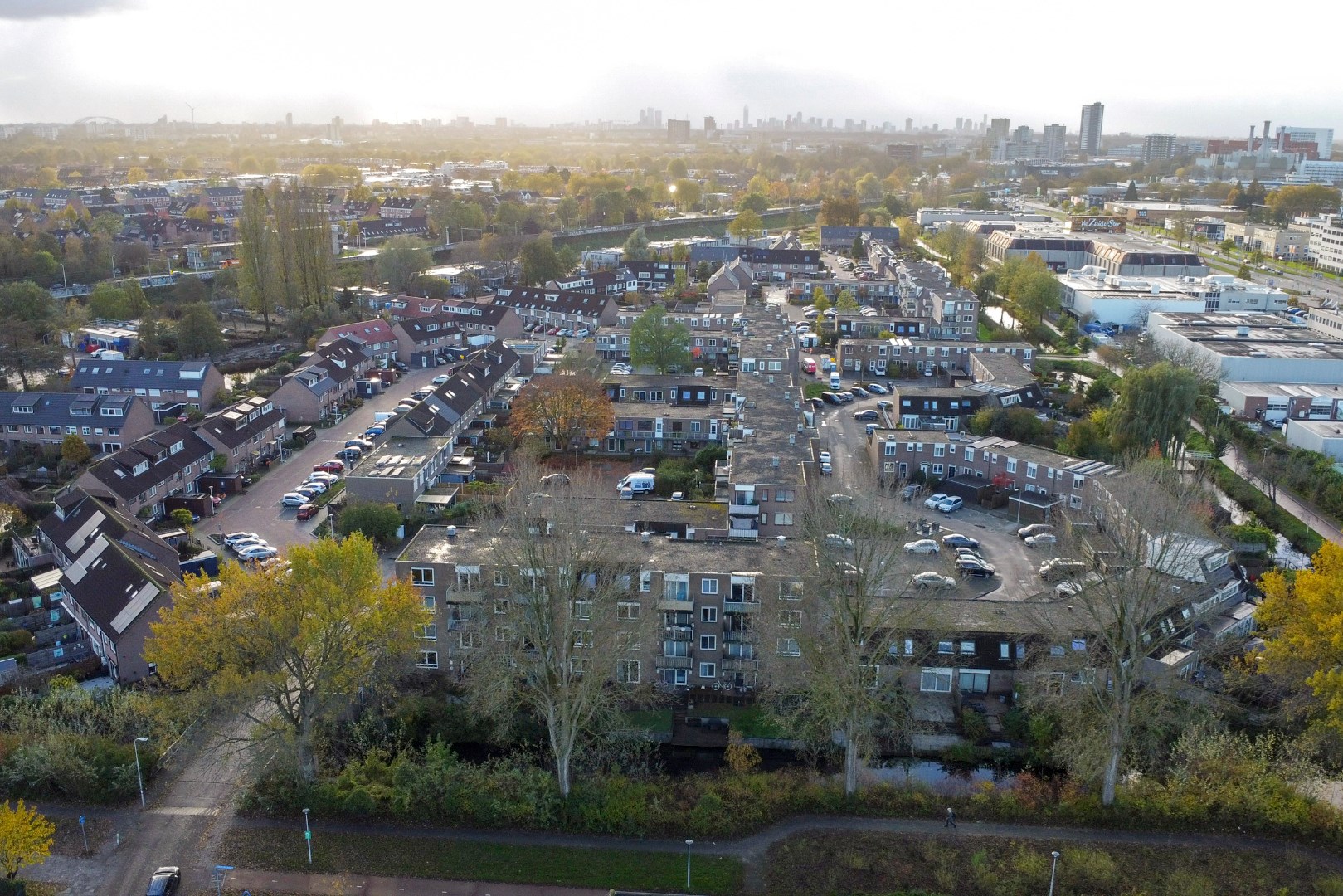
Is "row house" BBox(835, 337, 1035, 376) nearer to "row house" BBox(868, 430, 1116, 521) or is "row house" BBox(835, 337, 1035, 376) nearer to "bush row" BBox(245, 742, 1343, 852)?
"row house" BBox(868, 430, 1116, 521)

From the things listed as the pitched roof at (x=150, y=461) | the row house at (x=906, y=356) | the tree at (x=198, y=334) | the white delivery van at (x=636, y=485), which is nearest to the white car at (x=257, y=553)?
the pitched roof at (x=150, y=461)

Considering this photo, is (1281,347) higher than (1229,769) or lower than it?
higher

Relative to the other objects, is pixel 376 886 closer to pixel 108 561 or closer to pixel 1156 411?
pixel 108 561

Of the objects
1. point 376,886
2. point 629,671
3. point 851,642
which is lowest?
point 376,886

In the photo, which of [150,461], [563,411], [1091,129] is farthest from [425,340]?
[1091,129]

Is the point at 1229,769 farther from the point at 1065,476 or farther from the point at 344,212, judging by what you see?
the point at 344,212

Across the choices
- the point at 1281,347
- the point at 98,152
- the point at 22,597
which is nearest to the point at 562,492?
the point at 22,597
